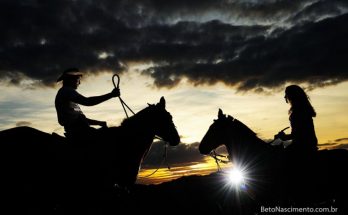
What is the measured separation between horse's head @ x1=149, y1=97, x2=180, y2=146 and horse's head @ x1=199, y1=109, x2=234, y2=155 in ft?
5.08

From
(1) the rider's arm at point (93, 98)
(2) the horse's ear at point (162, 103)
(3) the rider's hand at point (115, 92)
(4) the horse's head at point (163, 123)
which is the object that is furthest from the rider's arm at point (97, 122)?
(2) the horse's ear at point (162, 103)

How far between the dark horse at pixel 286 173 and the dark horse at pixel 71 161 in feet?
9.05

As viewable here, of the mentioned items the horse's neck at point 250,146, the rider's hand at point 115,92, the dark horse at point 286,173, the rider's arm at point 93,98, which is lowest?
the dark horse at point 286,173

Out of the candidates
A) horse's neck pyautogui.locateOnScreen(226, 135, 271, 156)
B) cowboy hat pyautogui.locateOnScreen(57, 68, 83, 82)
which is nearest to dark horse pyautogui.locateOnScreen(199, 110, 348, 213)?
horse's neck pyautogui.locateOnScreen(226, 135, 271, 156)

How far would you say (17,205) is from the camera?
6984 mm

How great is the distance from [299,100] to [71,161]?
641 cm

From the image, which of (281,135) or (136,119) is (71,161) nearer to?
(136,119)

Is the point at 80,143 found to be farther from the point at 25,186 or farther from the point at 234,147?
the point at 234,147

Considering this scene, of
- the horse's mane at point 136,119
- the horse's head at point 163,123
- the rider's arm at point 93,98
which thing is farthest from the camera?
the horse's head at point 163,123

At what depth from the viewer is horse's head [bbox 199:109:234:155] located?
33.5ft

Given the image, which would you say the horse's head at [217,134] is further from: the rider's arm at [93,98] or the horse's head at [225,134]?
the rider's arm at [93,98]

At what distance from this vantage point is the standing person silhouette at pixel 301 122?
355 inches

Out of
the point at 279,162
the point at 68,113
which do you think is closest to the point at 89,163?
the point at 68,113

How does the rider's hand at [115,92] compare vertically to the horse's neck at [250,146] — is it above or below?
above
